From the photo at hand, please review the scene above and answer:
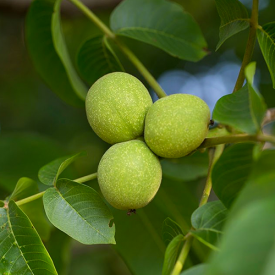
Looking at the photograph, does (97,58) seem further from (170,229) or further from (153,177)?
(170,229)

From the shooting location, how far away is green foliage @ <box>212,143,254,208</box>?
89cm

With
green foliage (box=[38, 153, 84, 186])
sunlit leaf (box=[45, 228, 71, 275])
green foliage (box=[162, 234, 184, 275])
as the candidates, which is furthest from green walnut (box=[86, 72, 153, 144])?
sunlit leaf (box=[45, 228, 71, 275])

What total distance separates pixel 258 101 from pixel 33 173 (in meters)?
1.12

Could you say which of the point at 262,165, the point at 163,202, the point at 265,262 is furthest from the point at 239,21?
the point at 265,262

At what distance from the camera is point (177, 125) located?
103cm

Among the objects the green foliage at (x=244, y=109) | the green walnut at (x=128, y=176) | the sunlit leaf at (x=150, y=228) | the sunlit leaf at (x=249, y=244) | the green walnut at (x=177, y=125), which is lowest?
the sunlit leaf at (x=150, y=228)

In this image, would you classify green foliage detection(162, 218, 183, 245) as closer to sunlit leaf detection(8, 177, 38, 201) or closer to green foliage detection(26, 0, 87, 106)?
sunlit leaf detection(8, 177, 38, 201)

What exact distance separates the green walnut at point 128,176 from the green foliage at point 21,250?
0.65 ft

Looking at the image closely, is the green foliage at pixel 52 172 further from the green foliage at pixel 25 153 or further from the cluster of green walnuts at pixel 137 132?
the green foliage at pixel 25 153

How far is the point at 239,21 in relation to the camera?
3.97 feet

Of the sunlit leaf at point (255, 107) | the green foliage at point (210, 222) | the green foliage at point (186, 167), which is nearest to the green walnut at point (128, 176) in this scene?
the green foliage at point (210, 222)

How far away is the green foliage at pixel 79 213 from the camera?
98cm

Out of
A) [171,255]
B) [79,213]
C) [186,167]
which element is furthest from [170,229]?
[186,167]

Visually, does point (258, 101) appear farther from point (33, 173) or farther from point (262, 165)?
point (33, 173)
